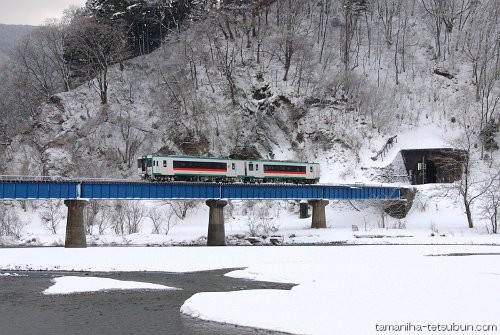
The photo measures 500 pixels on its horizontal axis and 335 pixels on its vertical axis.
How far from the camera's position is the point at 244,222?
67.0 m

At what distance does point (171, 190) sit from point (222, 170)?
7.07 metres

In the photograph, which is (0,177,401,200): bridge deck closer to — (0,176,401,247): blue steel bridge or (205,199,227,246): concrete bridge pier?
(0,176,401,247): blue steel bridge

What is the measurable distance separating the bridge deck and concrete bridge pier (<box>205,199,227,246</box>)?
2.76ft

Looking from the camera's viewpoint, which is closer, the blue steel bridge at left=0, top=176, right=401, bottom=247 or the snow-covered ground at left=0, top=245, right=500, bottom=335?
the snow-covered ground at left=0, top=245, right=500, bottom=335

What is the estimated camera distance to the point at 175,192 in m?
54.0

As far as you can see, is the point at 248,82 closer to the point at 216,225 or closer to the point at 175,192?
the point at 216,225

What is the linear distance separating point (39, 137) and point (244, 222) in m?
35.7

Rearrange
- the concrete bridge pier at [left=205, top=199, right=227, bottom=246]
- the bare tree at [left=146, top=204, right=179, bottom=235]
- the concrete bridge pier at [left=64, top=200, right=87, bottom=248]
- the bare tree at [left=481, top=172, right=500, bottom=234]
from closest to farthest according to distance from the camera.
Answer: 1. the concrete bridge pier at [left=64, top=200, right=87, bottom=248]
2. the concrete bridge pier at [left=205, top=199, right=227, bottom=246]
3. the bare tree at [left=481, top=172, right=500, bottom=234]
4. the bare tree at [left=146, top=204, right=179, bottom=235]

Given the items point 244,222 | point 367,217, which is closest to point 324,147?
point 367,217

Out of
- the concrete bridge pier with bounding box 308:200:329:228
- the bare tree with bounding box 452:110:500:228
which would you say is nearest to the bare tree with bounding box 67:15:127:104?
the concrete bridge pier with bounding box 308:200:329:228

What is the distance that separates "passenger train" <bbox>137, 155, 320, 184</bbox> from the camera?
54812 millimetres

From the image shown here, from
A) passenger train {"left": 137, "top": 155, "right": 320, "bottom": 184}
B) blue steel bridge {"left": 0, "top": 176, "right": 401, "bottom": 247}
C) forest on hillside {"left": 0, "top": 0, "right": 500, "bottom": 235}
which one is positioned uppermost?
forest on hillside {"left": 0, "top": 0, "right": 500, "bottom": 235}

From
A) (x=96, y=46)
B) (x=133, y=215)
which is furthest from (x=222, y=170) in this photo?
(x=96, y=46)

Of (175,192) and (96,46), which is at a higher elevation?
(96,46)
